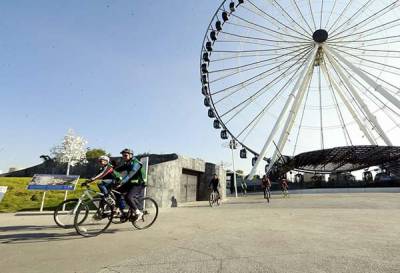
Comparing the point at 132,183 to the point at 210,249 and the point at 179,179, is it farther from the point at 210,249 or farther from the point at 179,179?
the point at 179,179

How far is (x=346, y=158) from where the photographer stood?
41.3 m

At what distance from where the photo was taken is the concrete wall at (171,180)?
1462 cm

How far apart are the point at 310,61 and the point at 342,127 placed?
884cm

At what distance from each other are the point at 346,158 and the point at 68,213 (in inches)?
1634

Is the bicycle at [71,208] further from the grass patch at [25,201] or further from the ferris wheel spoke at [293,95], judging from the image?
the ferris wheel spoke at [293,95]

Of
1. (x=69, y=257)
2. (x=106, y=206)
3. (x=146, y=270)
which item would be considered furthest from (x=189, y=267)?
(x=106, y=206)

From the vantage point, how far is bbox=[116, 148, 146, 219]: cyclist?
24.0 ft

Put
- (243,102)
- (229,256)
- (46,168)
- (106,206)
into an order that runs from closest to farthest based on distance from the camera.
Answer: (229,256) → (106,206) → (243,102) → (46,168)

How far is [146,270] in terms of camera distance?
3.92 meters

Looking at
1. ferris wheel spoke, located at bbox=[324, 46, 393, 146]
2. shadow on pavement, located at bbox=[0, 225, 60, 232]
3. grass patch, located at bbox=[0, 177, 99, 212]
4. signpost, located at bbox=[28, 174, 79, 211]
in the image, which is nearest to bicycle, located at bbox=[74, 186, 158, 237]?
shadow on pavement, located at bbox=[0, 225, 60, 232]

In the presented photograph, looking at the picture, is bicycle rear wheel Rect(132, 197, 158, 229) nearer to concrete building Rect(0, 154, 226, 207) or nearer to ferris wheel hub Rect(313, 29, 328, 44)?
concrete building Rect(0, 154, 226, 207)

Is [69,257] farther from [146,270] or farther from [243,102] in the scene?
[243,102]

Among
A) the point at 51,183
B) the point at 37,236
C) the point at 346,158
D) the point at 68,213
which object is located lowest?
the point at 37,236

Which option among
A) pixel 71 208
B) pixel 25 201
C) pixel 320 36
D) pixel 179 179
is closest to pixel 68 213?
pixel 71 208
